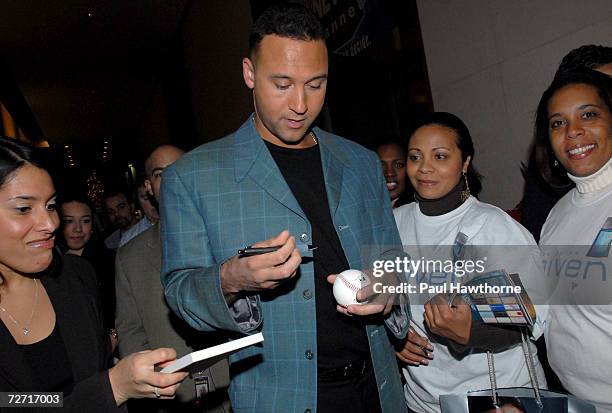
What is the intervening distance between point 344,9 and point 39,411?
4617mm

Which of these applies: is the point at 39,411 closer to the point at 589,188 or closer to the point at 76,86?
the point at 589,188

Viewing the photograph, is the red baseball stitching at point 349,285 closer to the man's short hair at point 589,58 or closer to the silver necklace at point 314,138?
the silver necklace at point 314,138

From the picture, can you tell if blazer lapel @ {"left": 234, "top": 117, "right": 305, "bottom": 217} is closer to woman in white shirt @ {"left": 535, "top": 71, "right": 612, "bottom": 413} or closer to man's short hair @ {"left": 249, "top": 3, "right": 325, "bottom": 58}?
man's short hair @ {"left": 249, "top": 3, "right": 325, "bottom": 58}

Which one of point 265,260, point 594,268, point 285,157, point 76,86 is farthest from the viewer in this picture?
point 76,86

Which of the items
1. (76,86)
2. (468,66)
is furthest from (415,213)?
(76,86)

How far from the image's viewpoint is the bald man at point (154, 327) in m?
2.55

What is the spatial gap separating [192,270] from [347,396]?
25.0 inches

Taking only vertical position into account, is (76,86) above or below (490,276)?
above

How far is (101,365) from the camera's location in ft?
6.12

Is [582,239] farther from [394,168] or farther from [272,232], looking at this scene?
[394,168]

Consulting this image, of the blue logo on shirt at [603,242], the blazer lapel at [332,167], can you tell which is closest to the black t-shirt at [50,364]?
the blazer lapel at [332,167]

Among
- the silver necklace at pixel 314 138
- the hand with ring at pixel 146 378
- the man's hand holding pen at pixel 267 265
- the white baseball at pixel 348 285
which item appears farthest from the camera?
the silver necklace at pixel 314 138

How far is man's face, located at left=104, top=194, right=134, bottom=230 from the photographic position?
6473 millimetres

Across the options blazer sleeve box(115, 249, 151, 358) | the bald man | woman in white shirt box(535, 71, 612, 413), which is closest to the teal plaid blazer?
woman in white shirt box(535, 71, 612, 413)
